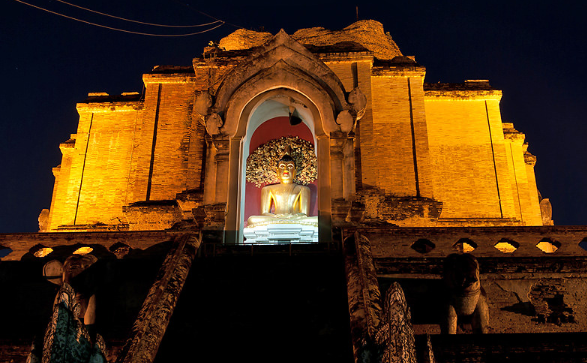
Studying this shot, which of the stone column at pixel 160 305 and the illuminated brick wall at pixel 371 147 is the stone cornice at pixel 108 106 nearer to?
the illuminated brick wall at pixel 371 147

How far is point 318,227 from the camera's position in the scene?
12.9m

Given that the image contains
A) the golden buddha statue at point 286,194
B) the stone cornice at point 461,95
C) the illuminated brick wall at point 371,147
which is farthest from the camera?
the stone cornice at point 461,95

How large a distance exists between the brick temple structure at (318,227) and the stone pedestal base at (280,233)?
13 centimetres

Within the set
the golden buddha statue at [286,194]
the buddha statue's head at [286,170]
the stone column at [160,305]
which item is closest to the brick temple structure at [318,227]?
the stone column at [160,305]

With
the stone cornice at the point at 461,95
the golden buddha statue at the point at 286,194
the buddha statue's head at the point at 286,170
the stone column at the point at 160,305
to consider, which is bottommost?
the stone column at the point at 160,305

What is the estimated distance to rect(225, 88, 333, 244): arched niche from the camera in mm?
13125

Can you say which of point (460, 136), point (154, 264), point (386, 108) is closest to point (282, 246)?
point (154, 264)

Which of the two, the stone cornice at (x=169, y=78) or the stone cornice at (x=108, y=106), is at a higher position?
the stone cornice at (x=169, y=78)

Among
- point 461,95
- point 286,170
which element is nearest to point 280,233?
point 286,170

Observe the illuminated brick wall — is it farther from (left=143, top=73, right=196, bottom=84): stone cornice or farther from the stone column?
the stone column

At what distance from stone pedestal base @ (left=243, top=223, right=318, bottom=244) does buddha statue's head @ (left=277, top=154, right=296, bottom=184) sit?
1973 millimetres

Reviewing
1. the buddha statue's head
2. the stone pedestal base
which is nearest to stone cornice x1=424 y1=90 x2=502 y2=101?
the buddha statue's head

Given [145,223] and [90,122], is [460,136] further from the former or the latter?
[90,122]

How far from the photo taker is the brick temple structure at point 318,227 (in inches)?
309
